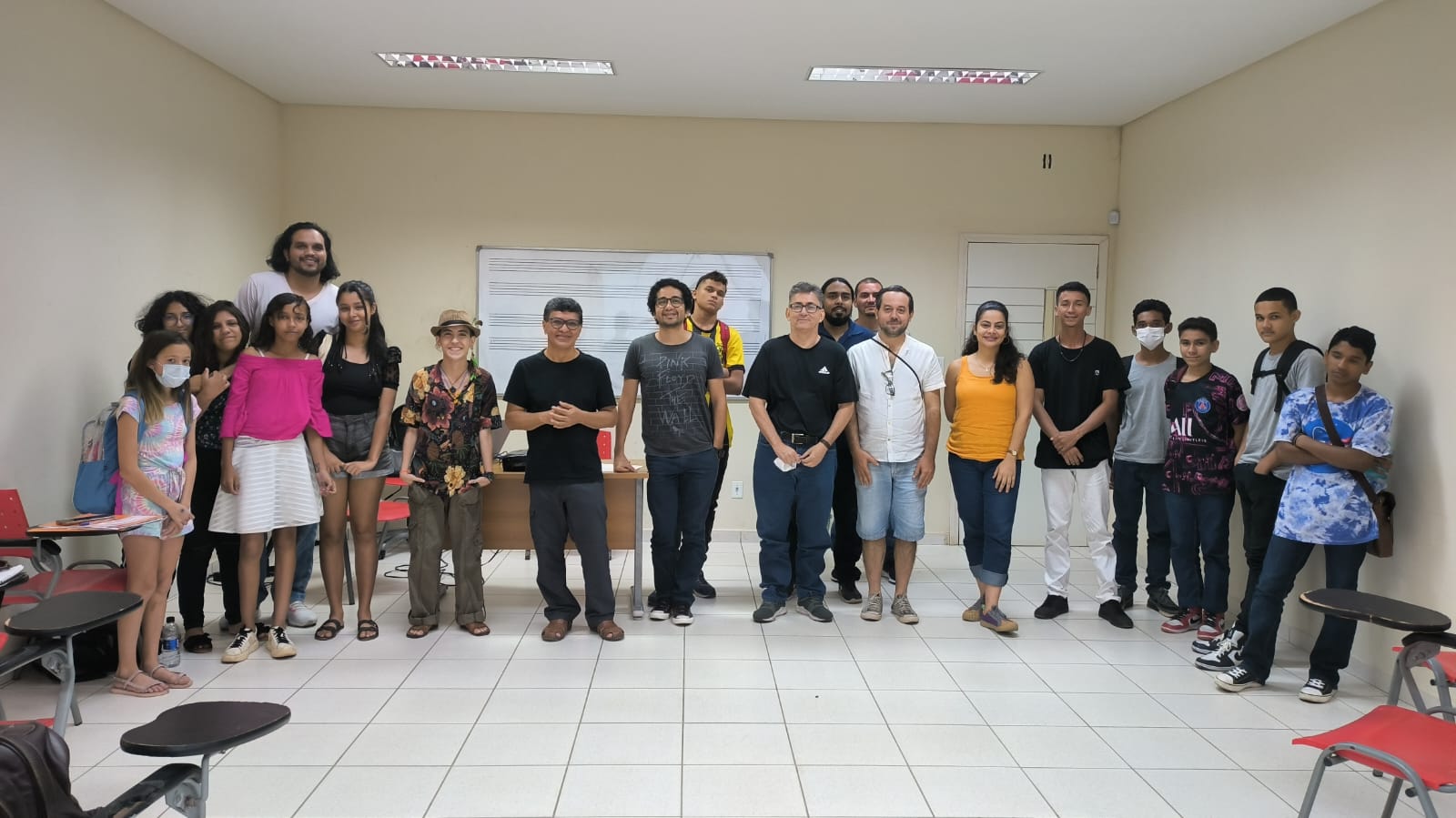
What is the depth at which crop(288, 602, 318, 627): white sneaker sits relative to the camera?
427 cm

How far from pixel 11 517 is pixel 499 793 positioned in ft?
7.84

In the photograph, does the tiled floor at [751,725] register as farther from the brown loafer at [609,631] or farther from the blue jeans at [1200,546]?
the blue jeans at [1200,546]

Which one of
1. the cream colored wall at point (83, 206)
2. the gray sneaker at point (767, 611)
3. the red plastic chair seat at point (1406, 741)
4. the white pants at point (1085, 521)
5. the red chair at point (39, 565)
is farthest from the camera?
the white pants at point (1085, 521)

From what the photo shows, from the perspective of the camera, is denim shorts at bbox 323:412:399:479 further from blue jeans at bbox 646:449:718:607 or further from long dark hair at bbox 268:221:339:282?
blue jeans at bbox 646:449:718:607

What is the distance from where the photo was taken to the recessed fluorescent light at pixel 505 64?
5.07 metres

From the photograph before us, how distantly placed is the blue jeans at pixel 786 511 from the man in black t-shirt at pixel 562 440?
0.83 metres

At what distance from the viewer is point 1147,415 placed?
15.0 ft

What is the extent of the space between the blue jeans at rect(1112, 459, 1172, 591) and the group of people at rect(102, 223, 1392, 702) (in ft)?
0.05

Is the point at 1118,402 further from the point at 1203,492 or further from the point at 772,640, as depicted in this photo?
the point at 772,640

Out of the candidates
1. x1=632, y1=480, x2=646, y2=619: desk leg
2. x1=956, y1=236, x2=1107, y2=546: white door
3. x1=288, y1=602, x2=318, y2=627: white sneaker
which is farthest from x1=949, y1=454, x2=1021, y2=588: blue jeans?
x1=288, y1=602, x2=318, y2=627: white sneaker

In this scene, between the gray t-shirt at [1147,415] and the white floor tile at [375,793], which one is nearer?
the white floor tile at [375,793]

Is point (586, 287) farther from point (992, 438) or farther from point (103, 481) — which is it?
point (103, 481)

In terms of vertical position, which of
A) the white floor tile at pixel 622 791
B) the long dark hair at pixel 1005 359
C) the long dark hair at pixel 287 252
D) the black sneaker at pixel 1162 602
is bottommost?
the white floor tile at pixel 622 791

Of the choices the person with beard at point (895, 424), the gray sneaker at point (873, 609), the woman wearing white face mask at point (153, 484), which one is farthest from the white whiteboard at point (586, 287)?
the woman wearing white face mask at point (153, 484)
